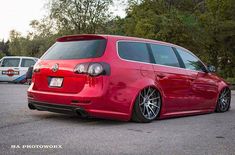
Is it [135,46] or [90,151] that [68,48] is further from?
[90,151]

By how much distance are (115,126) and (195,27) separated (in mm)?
27549

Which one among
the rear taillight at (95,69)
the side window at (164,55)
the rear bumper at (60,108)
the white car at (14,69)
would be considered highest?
the side window at (164,55)

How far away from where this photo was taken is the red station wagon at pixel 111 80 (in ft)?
24.7

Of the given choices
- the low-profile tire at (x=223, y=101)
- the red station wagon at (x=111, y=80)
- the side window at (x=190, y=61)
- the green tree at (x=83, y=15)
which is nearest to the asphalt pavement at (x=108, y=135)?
the red station wagon at (x=111, y=80)

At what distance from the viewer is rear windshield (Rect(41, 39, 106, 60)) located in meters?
7.77

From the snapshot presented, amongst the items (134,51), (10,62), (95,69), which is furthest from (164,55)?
(10,62)

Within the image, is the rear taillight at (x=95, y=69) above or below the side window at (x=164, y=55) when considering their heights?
below

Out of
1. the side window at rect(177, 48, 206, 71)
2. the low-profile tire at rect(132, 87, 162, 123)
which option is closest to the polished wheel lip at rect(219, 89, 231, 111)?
the side window at rect(177, 48, 206, 71)

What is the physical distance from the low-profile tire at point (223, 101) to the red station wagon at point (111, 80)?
1607 millimetres

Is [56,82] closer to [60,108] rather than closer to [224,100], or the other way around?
[60,108]

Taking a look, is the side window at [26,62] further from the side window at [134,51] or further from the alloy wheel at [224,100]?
the side window at [134,51]

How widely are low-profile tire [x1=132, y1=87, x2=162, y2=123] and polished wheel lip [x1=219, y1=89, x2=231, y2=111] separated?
110 inches

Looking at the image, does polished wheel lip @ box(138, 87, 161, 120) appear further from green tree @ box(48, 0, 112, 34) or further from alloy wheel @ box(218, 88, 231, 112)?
green tree @ box(48, 0, 112, 34)

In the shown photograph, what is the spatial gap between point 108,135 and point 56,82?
168 cm
